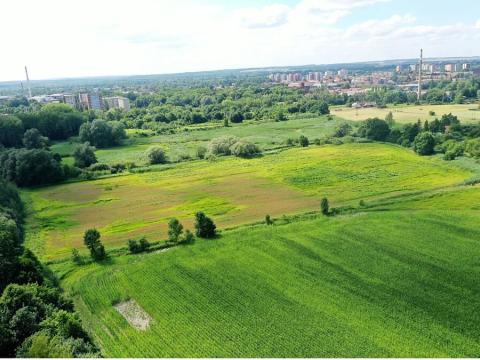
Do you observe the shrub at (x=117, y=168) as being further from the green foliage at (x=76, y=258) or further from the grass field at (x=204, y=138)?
the green foliage at (x=76, y=258)

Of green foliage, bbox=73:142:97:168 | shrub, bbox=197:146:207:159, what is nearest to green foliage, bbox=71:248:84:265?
green foliage, bbox=73:142:97:168

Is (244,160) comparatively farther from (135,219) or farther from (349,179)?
(135,219)

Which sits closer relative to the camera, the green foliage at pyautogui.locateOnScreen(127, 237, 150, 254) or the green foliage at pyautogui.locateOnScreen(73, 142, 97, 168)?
the green foliage at pyautogui.locateOnScreen(127, 237, 150, 254)

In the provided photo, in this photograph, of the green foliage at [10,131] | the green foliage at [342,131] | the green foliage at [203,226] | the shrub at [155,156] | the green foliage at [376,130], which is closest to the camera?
the green foliage at [203,226]

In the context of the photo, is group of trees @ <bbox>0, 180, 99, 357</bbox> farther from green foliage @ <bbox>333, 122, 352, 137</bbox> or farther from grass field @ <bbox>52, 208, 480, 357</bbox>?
green foliage @ <bbox>333, 122, 352, 137</bbox>

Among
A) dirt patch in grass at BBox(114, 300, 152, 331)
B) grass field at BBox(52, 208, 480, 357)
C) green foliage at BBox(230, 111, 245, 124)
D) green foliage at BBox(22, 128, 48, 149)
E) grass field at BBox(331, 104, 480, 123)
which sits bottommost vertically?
dirt patch in grass at BBox(114, 300, 152, 331)

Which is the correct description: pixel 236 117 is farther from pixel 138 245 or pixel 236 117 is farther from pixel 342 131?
pixel 138 245

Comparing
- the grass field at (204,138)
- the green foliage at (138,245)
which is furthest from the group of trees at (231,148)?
the green foliage at (138,245)

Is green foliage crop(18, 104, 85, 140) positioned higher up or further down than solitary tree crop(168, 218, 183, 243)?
higher up
